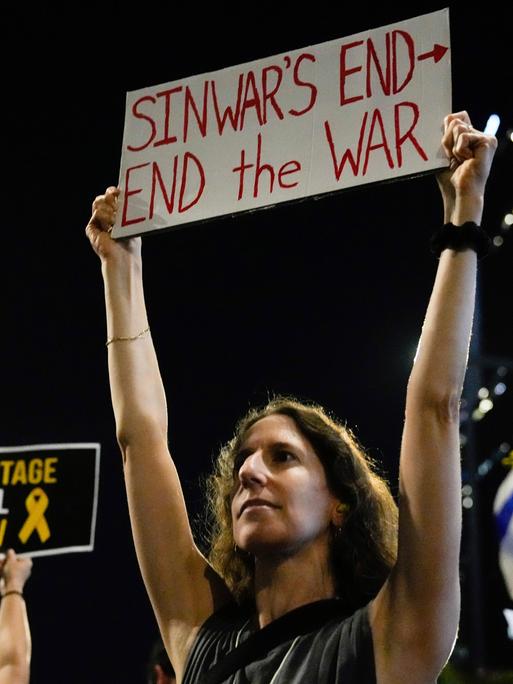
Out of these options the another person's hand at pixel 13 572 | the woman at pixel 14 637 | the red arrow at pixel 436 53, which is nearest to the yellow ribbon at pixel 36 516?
the another person's hand at pixel 13 572

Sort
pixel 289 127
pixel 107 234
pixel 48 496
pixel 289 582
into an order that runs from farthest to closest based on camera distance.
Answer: pixel 48 496 < pixel 107 234 < pixel 289 127 < pixel 289 582

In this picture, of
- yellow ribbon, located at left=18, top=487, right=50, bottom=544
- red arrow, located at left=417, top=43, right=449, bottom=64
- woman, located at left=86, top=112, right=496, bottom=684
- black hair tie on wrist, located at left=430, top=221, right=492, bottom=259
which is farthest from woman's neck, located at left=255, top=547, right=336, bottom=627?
yellow ribbon, located at left=18, top=487, right=50, bottom=544

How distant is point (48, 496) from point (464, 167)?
2.46m

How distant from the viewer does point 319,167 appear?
2.13 metres

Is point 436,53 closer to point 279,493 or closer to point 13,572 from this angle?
point 279,493

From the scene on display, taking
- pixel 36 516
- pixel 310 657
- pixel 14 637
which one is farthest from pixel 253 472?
pixel 36 516

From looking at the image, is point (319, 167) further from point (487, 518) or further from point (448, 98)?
point (487, 518)

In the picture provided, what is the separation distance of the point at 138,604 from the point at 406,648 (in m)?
5.45

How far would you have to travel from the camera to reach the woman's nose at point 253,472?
1983 mm

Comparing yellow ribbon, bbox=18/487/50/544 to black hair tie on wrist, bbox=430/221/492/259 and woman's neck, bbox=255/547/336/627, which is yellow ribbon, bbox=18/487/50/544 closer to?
woman's neck, bbox=255/547/336/627

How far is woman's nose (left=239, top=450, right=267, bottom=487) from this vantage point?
1.98 meters

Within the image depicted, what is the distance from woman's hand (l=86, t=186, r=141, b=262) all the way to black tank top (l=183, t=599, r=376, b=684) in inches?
33.1

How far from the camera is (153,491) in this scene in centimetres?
212

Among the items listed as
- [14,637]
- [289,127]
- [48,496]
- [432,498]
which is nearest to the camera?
[432,498]
